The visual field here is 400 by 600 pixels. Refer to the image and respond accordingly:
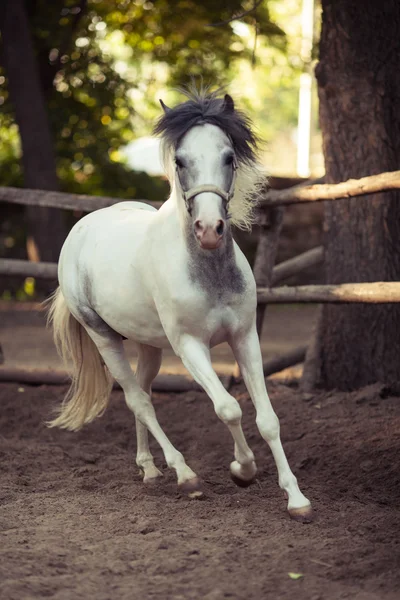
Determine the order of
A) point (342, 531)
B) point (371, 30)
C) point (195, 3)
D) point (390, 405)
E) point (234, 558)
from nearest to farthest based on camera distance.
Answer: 1. point (234, 558)
2. point (342, 531)
3. point (390, 405)
4. point (371, 30)
5. point (195, 3)

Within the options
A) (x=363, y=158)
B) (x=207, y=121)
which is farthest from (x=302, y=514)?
(x=363, y=158)

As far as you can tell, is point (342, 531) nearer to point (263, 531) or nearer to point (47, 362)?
point (263, 531)

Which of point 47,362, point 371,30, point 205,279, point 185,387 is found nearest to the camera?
point 205,279

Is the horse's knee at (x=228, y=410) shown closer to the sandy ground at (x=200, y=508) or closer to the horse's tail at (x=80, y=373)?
the sandy ground at (x=200, y=508)

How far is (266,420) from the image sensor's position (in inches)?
157

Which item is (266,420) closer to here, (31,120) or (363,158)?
(363,158)

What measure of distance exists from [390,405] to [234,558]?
95.2 inches

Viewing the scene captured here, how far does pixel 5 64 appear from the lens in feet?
39.6

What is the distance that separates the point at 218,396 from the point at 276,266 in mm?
2834

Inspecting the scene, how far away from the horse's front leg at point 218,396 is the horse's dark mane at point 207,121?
0.92 meters

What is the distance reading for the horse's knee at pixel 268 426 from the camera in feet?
13.1

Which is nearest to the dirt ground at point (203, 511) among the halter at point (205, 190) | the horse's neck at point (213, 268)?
the horse's neck at point (213, 268)

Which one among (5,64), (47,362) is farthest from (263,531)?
(5,64)

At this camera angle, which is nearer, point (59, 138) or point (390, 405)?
point (390, 405)
